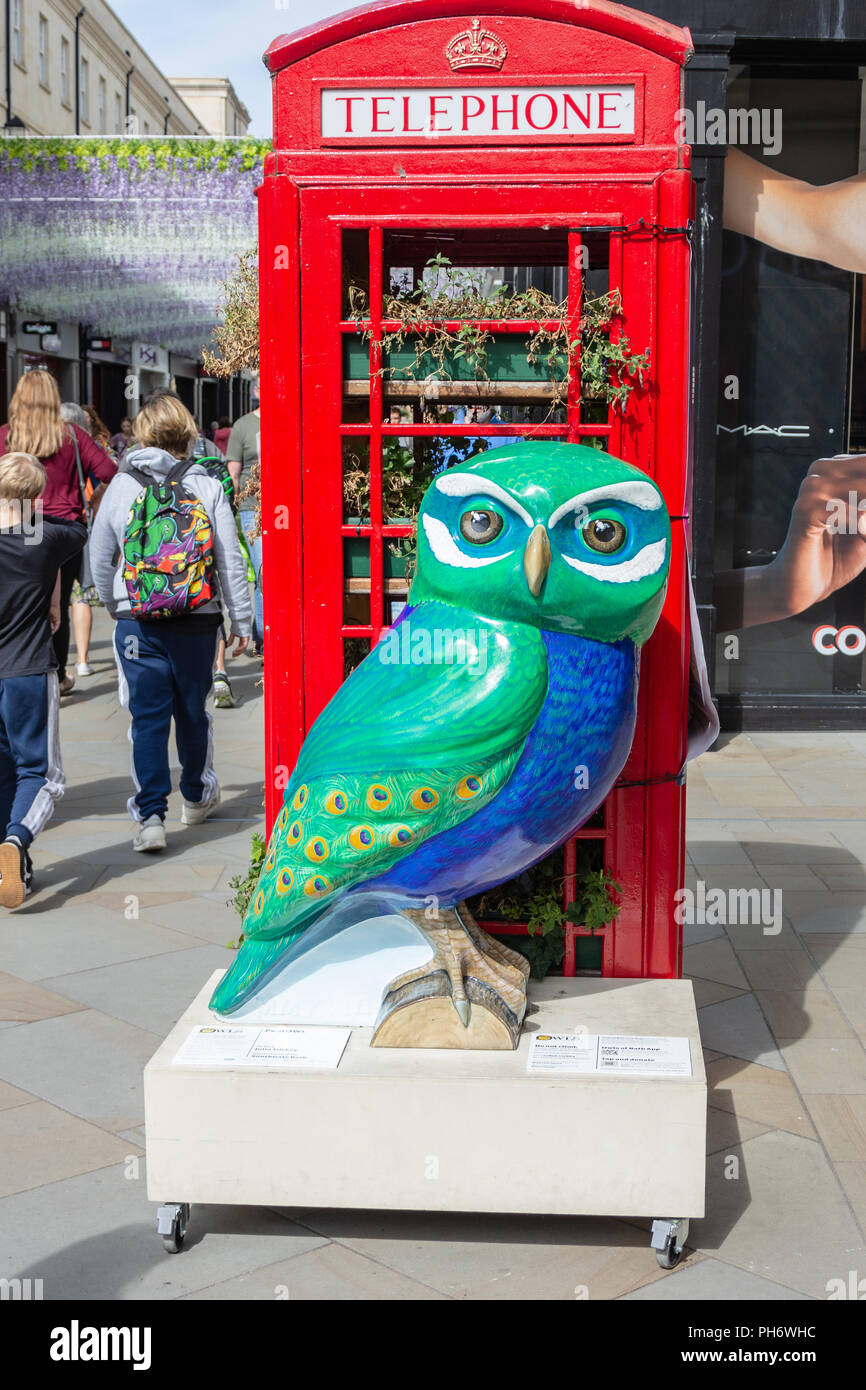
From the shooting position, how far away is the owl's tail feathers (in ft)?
11.8

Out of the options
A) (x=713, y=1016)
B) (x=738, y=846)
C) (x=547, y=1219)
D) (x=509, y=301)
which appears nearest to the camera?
(x=547, y=1219)

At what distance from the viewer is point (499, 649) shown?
3195mm

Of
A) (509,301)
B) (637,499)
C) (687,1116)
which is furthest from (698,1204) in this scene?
(509,301)

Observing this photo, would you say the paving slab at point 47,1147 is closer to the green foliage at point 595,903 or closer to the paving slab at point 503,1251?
the paving slab at point 503,1251

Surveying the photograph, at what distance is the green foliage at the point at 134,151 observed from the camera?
17.9m

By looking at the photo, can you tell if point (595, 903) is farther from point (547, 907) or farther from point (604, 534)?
point (604, 534)

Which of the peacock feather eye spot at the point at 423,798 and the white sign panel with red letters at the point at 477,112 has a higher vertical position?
the white sign panel with red letters at the point at 477,112

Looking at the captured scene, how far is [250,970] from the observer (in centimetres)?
363

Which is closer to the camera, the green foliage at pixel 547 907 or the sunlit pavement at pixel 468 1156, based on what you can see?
the sunlit pavement at pixel 468 1156

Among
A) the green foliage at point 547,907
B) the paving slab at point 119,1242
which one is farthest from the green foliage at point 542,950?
the paving slab at point 119,1242

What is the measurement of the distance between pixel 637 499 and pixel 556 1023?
4.51 ft

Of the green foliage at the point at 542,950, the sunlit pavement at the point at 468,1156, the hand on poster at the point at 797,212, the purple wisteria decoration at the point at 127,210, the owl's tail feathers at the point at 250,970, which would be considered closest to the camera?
the sunlit pavement at the point at 468,1156

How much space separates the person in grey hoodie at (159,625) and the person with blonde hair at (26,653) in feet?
1.75
